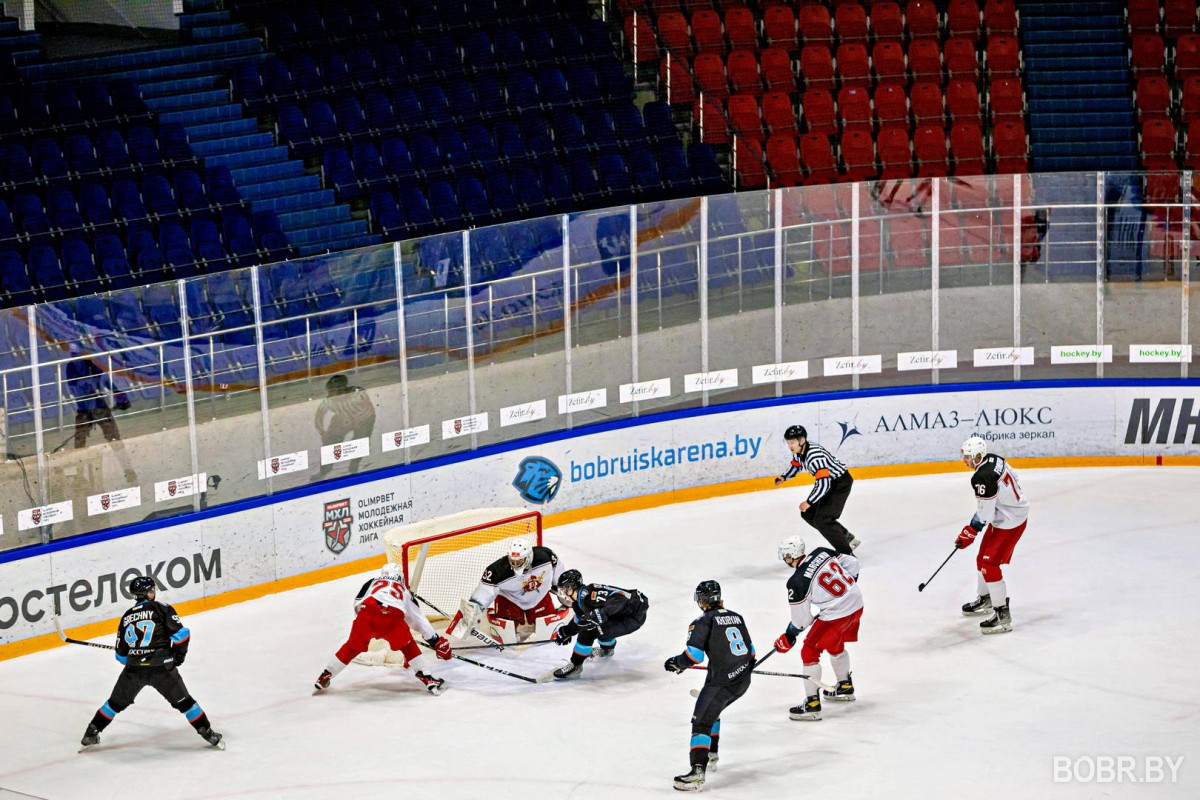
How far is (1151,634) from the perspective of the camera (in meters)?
12.3

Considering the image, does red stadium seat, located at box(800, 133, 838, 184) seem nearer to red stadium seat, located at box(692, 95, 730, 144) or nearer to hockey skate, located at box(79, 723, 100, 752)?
red stadium seat, located at box(692, 95, 730, 144)

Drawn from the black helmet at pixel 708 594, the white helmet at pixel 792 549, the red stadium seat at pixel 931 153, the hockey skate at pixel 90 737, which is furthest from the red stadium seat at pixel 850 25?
the hockey skate at pixel 90 737

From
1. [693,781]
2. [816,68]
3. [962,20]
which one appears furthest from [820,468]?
[962,20]

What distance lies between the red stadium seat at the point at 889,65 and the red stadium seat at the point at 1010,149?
4.40 ft

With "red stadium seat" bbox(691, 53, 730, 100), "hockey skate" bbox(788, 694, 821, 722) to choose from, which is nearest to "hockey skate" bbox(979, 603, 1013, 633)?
"hockey skate" bbox(788, 694, 821, 722)

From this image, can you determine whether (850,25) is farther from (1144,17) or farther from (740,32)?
(1144,17)

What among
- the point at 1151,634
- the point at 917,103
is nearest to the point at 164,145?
the point at 917,103

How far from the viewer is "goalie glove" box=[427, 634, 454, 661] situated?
37.9 feet

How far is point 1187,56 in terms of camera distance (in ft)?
68.9

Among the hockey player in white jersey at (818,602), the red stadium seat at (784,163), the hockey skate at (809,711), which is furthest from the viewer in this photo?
the red stadium seat at (784,163)

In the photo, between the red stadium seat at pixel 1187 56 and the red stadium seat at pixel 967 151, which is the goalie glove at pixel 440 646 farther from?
the red stadium seat at pixel 1187 56

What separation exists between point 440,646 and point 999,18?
12995 mm

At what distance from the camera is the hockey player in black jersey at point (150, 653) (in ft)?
34.0

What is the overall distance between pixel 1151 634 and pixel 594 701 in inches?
159
